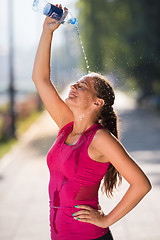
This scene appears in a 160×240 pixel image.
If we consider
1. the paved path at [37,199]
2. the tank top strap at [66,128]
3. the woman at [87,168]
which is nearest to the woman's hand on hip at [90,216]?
the woman at [87,168]

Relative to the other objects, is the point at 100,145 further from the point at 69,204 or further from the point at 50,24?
the point at 50,24

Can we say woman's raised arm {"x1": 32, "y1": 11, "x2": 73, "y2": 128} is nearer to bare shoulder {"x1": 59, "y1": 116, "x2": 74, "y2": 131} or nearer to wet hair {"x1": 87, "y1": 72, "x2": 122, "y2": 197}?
bare shoulder {"x1": 59, "y1": 116, "x2": 74, "y2": 131}

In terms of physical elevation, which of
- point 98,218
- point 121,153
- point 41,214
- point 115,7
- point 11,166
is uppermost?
point 115,7

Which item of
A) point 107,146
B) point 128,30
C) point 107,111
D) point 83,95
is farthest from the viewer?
point 128,30

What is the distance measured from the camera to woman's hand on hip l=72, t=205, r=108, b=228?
2387 millimetres

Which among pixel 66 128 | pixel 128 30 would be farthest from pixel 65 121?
pixel 128 30

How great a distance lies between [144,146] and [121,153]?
10.5 metres

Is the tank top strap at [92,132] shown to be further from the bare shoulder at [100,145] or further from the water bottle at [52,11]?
the water bottle at [52,11]

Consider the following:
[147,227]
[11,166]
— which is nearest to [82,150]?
[147,227]

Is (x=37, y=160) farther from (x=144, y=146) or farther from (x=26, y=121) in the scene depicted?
(x=26, y=121)

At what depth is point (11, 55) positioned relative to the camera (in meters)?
16.4

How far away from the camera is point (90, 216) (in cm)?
240

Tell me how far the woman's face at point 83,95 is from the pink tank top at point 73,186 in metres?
0.16

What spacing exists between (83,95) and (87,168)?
1.34 ft
